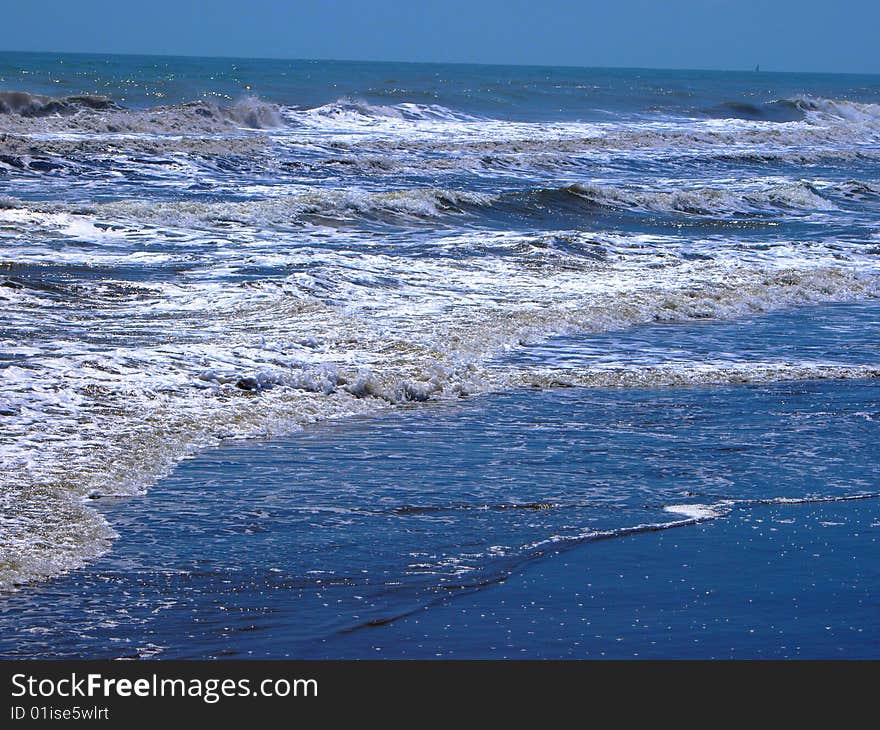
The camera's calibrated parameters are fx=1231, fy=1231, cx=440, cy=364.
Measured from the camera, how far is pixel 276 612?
4.31 meters

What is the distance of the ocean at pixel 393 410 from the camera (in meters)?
4.47

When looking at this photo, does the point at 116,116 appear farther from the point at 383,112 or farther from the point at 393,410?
the point at 393,410

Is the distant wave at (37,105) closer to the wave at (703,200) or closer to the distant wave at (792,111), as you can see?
the wave at (703,200)

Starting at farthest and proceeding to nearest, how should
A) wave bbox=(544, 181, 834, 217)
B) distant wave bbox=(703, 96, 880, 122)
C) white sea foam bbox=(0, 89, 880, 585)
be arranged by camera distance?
1. distant wave bbox=(703, 96, 880, 122)
2. wave bbox=(544, 181, 834, 217)
3. white sea foam bbox=(0, 89, 880, 585)

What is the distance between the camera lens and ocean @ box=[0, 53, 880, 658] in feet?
14.7

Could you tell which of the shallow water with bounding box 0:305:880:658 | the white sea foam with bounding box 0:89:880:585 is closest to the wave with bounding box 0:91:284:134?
the white sea foam with bounding box 0:89:880:585

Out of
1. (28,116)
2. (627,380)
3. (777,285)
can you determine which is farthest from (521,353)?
(28,116)

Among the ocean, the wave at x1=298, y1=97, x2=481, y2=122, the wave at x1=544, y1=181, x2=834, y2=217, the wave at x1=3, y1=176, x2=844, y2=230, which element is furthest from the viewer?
the wave at x1=298, y1=97, x2=481, y2=122

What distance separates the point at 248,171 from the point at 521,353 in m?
15.5

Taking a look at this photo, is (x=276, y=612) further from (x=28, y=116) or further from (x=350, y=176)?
(x=28, y=116)

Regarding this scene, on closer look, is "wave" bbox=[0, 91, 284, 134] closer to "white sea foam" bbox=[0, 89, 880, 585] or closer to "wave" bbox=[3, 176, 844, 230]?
"white sea foam" bbox=[0, 89, 880, 585]

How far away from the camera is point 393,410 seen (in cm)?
744

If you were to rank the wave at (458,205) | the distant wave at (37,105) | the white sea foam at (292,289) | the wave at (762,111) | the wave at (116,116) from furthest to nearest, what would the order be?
the wave at (762,111), the distant wave at (37,105), the wave at (116,116), the wave at (458,205), the white sea foam at (292,289)

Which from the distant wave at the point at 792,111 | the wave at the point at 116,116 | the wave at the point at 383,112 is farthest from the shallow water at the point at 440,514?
the distant wave at the point at 792,111
